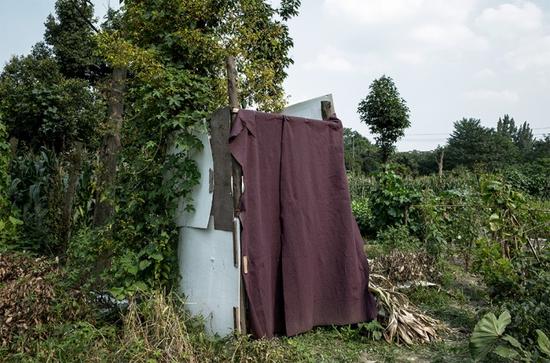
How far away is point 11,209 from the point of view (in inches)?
239

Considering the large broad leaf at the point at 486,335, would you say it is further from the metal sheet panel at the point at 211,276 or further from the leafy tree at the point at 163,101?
the leafy tree at the point at 163,101

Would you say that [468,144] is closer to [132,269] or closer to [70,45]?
[70,45]

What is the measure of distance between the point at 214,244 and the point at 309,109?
1608mm

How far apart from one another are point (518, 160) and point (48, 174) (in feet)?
126

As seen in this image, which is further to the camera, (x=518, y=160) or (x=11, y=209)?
(x=518, y=160)

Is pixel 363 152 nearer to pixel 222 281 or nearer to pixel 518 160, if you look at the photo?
pixel 518 160

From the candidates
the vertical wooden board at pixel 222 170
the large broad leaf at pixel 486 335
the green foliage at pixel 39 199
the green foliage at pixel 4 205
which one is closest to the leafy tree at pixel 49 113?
the green foliage at pixel 39 199

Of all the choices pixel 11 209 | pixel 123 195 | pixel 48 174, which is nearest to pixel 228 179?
pixel 123 195

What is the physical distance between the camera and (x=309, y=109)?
14.6 ft

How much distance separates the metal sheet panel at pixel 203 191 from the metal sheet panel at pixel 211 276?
3.0 inches

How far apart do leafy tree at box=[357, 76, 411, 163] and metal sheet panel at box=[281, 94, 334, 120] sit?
1289 centimetres

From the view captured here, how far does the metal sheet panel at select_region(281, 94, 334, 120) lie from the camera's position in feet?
14.5

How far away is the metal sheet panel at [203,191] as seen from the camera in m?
3.78

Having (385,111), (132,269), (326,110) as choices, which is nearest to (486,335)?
(326,110)
